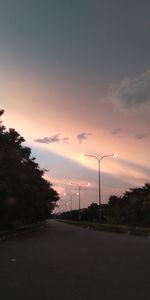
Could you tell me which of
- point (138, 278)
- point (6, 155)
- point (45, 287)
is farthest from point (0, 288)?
point (6, 155)

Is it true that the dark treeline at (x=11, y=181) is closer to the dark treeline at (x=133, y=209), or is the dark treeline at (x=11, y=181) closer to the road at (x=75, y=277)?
the dark treeline at (x=133, y=209)

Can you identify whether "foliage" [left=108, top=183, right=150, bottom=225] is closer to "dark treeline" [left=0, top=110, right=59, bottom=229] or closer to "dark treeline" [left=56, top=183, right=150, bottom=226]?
"dark treeline" [left=56, top=183, right=150, bottom=226]

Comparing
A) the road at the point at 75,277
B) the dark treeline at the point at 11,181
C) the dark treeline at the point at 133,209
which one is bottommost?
the road at the point at 75,277

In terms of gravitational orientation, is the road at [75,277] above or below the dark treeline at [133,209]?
below

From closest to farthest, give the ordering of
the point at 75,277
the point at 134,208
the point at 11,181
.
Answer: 1. the point at 75,277
2. the point at 11,181
3. the point at 134,208

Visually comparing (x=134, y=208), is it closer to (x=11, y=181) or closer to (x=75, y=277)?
(x=11, y=181)

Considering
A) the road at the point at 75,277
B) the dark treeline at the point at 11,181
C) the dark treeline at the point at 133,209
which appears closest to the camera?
the road at the point at 75,277

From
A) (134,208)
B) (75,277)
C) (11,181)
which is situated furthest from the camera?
(134,208)

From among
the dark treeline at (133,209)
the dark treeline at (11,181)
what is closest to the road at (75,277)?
the dark treeline at (11,181)

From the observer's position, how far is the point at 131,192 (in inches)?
4906

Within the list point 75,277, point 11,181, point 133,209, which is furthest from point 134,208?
point 75,277

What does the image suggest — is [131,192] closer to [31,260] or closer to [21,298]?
[31,260]

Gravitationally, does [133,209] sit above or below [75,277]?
above

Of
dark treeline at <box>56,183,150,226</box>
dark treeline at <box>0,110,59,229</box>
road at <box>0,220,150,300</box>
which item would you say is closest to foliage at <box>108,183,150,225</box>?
dark treeline at <box>56,183,150,226</box>
